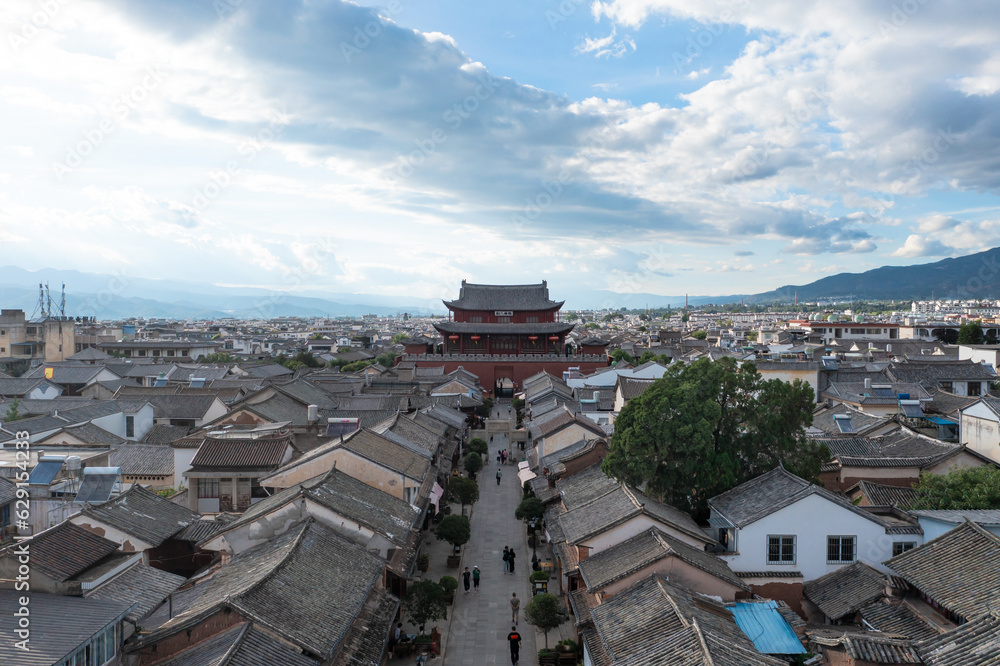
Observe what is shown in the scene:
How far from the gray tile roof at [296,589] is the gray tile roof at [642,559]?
5693mm

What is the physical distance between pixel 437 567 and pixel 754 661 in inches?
603

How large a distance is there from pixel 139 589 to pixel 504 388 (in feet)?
200

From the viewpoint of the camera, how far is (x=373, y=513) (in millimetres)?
20734

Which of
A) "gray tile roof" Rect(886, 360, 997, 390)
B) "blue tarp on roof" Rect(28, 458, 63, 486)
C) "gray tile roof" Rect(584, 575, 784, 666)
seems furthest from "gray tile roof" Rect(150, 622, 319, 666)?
"gray tile roof" Rect(886, 360, 997, 390)

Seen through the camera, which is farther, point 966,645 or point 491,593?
point 491,593

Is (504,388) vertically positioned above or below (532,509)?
below

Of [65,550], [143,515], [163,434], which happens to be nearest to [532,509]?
[143,515]

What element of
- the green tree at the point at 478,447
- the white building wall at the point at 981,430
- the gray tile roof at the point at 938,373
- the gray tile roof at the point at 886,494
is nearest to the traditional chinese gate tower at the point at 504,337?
the gray tile roof at the point at 938,373

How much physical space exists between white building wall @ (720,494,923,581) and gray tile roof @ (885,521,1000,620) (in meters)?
2.46

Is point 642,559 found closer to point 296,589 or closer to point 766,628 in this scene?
point 766,628

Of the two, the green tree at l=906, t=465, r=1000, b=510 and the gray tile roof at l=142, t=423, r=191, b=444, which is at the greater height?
the green tree at l=906, t=465, r=1000, b=510

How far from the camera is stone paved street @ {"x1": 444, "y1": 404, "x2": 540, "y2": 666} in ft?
64.5

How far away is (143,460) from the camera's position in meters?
32.4

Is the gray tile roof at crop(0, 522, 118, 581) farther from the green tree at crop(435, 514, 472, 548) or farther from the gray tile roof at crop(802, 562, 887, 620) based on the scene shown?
the gray tile roof at crop(802, 562, 887, 620)
